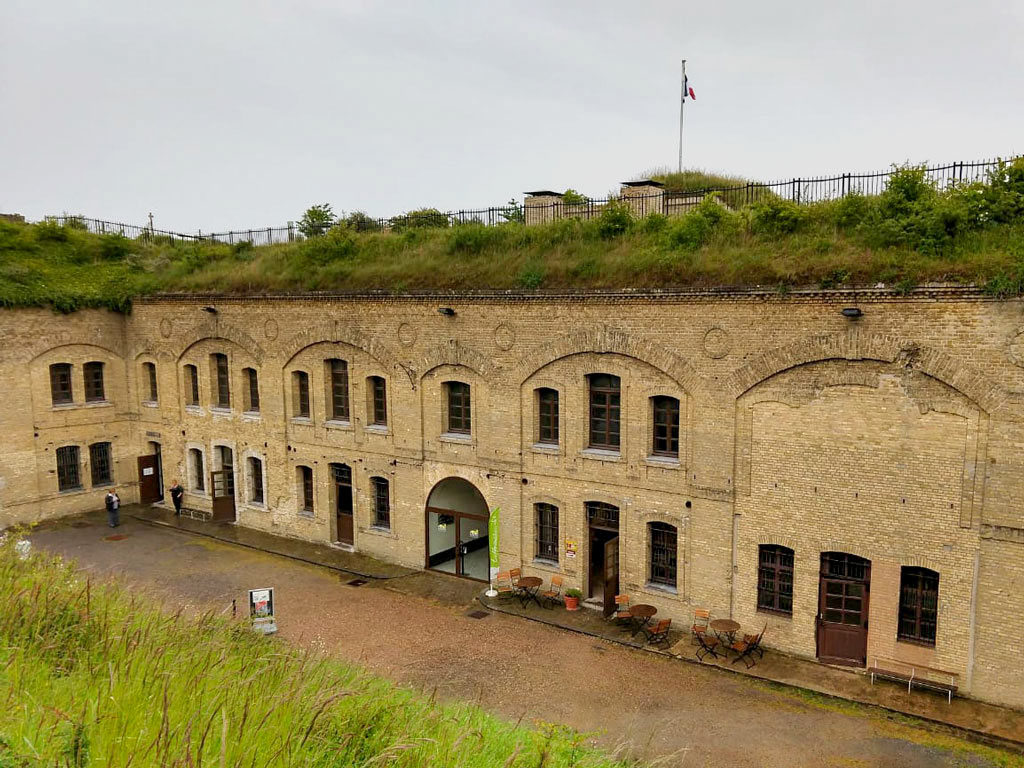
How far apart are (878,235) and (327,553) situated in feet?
56.8

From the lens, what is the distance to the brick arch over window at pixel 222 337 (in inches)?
961

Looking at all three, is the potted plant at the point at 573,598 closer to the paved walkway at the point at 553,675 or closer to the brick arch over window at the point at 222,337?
the paved walkway at the point at 553,675

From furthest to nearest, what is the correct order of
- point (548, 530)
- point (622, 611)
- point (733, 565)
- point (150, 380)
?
point (150, 380), point (548, 530), point (622, 611), point (733, 565)

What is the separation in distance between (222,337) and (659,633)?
1714 cm

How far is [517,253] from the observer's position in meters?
20.0

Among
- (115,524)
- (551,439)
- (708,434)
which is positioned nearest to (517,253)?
(551,439)

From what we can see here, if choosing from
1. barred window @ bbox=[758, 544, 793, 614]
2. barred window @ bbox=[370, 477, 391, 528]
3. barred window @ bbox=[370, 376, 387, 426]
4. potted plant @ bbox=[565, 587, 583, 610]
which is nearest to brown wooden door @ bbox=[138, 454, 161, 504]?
barred window @ bbox=[370, 477, 391, 528]

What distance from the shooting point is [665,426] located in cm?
1742

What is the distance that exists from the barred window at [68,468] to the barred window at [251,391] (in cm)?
739

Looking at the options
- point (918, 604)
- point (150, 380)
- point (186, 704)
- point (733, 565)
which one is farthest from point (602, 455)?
point (150, 380)

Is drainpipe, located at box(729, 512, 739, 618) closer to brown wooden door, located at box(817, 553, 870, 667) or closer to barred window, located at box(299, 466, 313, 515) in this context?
brown wooden door, located at box(817, 553, 870, 667)

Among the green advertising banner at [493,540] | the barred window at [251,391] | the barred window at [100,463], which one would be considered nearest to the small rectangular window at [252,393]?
the barred window at [251,391]

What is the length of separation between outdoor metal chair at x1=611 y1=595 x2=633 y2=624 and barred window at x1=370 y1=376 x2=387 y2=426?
28.6 ft

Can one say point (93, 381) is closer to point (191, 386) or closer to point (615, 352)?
point (191, 386)
